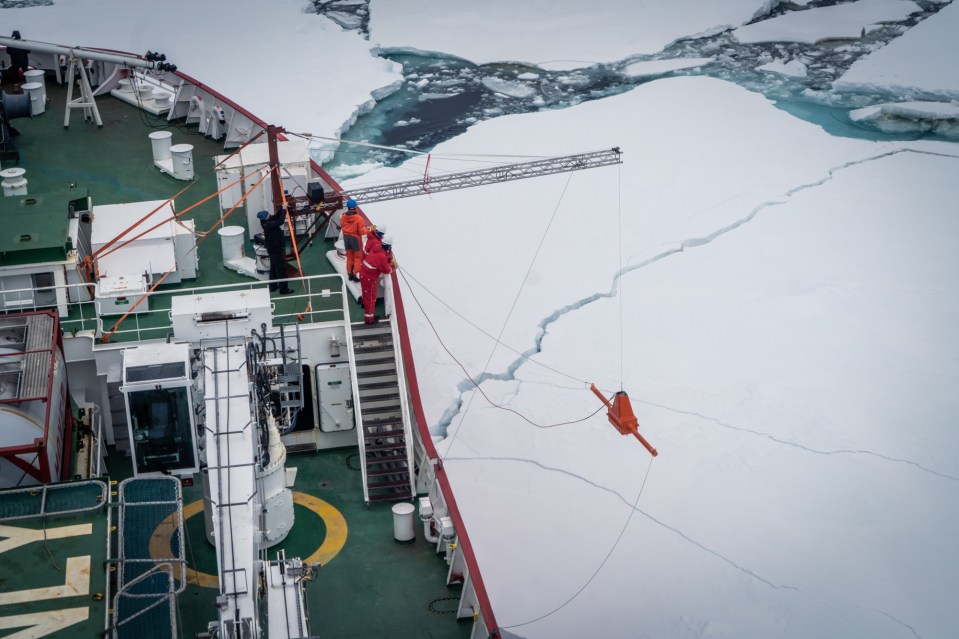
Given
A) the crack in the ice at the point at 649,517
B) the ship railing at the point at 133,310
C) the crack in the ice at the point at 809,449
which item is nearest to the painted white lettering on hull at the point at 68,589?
the ship railing at the point at 133,310

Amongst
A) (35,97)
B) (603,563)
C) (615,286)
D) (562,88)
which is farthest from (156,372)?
(562,88)

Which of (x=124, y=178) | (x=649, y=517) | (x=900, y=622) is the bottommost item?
(x=900, y=622)

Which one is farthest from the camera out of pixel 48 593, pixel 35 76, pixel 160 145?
pixel 35 76

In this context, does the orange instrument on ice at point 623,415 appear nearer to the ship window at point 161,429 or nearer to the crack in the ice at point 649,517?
the ship window at point 161,429

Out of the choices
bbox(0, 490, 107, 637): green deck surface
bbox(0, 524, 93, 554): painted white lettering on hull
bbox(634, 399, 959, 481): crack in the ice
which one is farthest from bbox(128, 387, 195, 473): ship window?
bbox(634, 399, 959, 481): crack in the ice

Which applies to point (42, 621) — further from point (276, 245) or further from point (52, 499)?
point (276, 245)

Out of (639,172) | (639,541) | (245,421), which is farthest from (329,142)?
(245,421)
